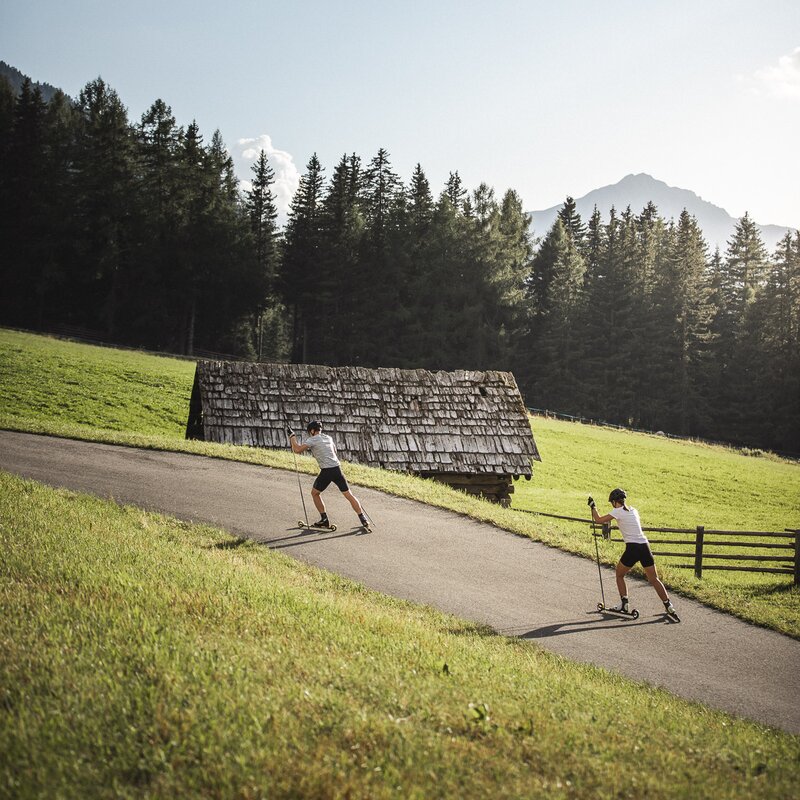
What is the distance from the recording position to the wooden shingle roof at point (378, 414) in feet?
79.4

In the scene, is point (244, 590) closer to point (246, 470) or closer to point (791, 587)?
point (246, 470)

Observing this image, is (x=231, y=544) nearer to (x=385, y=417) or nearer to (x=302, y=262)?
(x=385, y=417)

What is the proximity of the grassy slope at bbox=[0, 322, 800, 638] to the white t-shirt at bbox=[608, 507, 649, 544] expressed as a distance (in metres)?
2.30

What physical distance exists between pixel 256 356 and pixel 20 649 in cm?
6619

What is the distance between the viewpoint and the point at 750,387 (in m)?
70.4

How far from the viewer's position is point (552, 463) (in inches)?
1474

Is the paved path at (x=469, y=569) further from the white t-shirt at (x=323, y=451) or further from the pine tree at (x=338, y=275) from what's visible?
the pine tree at (x=338, y=275)

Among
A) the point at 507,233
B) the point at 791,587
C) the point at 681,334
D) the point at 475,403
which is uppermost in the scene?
the point at 507,233

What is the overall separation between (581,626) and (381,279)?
64.3 m

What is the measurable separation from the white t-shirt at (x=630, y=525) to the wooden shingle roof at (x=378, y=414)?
1193 cm

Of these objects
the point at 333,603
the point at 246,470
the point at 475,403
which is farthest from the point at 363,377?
the point at 333,603

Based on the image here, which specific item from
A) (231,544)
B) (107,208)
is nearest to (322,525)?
A: (231,544)

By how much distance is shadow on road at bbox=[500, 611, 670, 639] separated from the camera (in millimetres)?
10469

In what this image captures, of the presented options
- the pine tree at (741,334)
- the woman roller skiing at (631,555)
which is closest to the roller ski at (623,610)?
the woman roller skiing at (631,555)
